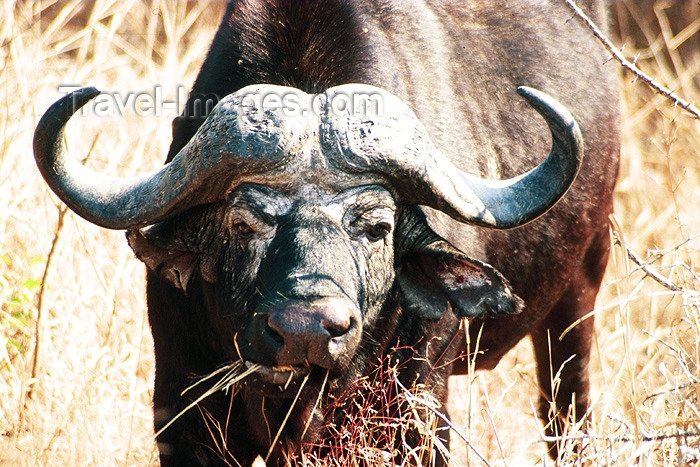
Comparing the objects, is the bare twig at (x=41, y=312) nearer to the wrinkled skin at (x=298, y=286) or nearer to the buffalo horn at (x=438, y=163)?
the wrinkled skin at (x=298, y=286)

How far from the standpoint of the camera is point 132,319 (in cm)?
563

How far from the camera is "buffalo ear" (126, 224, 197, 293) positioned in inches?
139

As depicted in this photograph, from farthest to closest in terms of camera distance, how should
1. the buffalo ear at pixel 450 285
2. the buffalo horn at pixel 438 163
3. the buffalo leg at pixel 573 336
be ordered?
the buffalo leg at pixel 573 336, the buffalo ear at pixel 450 285, the buffalo horn at pixel 438 163

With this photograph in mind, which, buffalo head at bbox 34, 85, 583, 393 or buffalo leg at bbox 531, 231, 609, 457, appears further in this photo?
buffalo leg at bbox 531, 231, 609, 457

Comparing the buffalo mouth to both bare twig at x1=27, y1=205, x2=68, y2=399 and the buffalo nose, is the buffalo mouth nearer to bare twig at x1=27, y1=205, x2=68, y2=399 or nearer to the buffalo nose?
the buffalo nose

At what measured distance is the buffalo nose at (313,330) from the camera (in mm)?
3025

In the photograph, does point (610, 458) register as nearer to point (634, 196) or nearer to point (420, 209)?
point (420, 209)

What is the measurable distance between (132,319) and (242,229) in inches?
92.2

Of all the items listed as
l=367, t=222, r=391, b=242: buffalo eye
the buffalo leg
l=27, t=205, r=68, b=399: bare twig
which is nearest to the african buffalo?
l=367, t=222, r=391, b=242: buffalo eye

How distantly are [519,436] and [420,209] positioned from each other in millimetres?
2389

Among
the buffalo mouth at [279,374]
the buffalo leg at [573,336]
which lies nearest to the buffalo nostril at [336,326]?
the buffalo mouth at [279,374]

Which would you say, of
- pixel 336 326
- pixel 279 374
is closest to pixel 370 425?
pixel 279 374

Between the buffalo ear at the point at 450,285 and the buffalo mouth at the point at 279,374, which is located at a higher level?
the buffalo mouth at the point at 279,374

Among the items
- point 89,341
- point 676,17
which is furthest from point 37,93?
point 676,17
